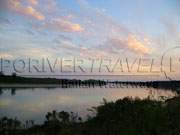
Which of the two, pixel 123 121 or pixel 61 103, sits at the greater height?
pixel 123 121

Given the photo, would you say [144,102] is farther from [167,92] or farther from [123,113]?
[167,92]

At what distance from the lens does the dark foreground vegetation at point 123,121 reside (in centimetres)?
742

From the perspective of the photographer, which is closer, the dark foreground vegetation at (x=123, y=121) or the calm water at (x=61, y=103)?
the dark foreground vegetation at (x=123, y=121)

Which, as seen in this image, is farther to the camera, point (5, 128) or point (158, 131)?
point (5, 128)

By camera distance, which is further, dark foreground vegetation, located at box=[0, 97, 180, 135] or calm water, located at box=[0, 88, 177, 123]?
calm water, located at box=[0, 88, 177, 123]

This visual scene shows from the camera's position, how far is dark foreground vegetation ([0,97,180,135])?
742cm

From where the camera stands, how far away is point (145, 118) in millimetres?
7824

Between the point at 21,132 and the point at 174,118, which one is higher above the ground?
the point at 174,118

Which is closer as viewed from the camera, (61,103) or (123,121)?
(123,121)

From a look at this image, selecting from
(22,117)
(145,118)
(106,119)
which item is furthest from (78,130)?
(22,117)

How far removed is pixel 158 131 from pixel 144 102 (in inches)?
87.1

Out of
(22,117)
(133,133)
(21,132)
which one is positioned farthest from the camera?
(22,117)

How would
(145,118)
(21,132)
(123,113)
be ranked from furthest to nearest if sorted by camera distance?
(21,132) < (123,113) < (145,118)

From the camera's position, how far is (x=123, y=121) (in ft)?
26.4
